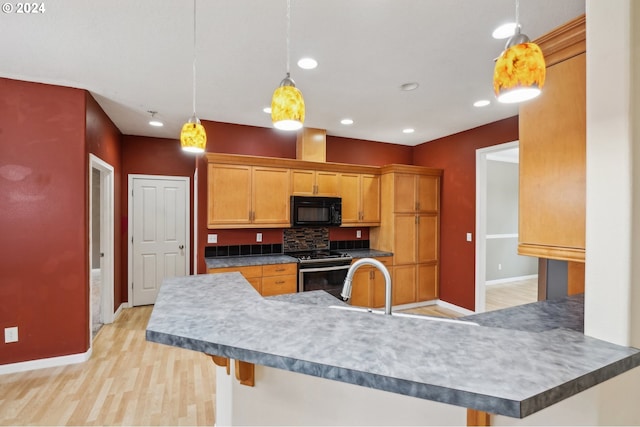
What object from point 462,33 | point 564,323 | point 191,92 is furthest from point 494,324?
point 191,92

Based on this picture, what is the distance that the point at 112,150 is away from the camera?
4145 mm

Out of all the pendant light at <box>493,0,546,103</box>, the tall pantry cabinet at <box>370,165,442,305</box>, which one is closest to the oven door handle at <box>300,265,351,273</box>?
the tall pantry cabinet at <box>370,165,442,305</box>

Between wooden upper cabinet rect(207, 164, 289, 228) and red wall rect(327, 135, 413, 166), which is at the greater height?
red wall rect(327, 135, 413, 166)

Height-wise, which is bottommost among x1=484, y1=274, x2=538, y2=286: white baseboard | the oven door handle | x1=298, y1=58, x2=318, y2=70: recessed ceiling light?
x1=484, y1=274, x2=538, y2=286: white baseboard

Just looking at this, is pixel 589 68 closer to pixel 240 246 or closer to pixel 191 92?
pixel 191 92

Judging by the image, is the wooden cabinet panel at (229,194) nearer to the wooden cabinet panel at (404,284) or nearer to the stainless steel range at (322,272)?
the stainless steel range at (322,272)

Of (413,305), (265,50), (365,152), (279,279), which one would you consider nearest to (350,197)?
(365,152)

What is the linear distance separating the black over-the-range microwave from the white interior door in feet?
6.65

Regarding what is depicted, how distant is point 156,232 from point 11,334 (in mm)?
2232

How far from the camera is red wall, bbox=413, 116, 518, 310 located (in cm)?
433

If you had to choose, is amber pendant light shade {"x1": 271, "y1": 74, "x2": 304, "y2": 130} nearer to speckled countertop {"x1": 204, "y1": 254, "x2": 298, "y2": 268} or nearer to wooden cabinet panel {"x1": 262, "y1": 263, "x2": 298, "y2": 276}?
speckled countertop {"x1": 204, "y1": 254, "x2": 298, "y2": 268}

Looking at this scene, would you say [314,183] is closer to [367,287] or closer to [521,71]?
[367,287]

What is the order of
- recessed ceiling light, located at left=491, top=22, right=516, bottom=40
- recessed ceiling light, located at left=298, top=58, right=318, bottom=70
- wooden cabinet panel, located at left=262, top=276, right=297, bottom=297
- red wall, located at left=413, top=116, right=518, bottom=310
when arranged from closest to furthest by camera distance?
recessed ceiling light, located at left=491, top=22, right=516, bottom=40, recessed ceiling light, located at left=298, top=58, right=318, bottom=70, wooden cabinet panel, located at left=262, top=276, right=297, bottom=297, red wall, located at left=413, top=116, right=518, bottom=310

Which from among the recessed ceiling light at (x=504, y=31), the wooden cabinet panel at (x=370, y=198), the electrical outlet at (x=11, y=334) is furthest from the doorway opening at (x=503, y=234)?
the electrical outlet at (x=11, y=334)
